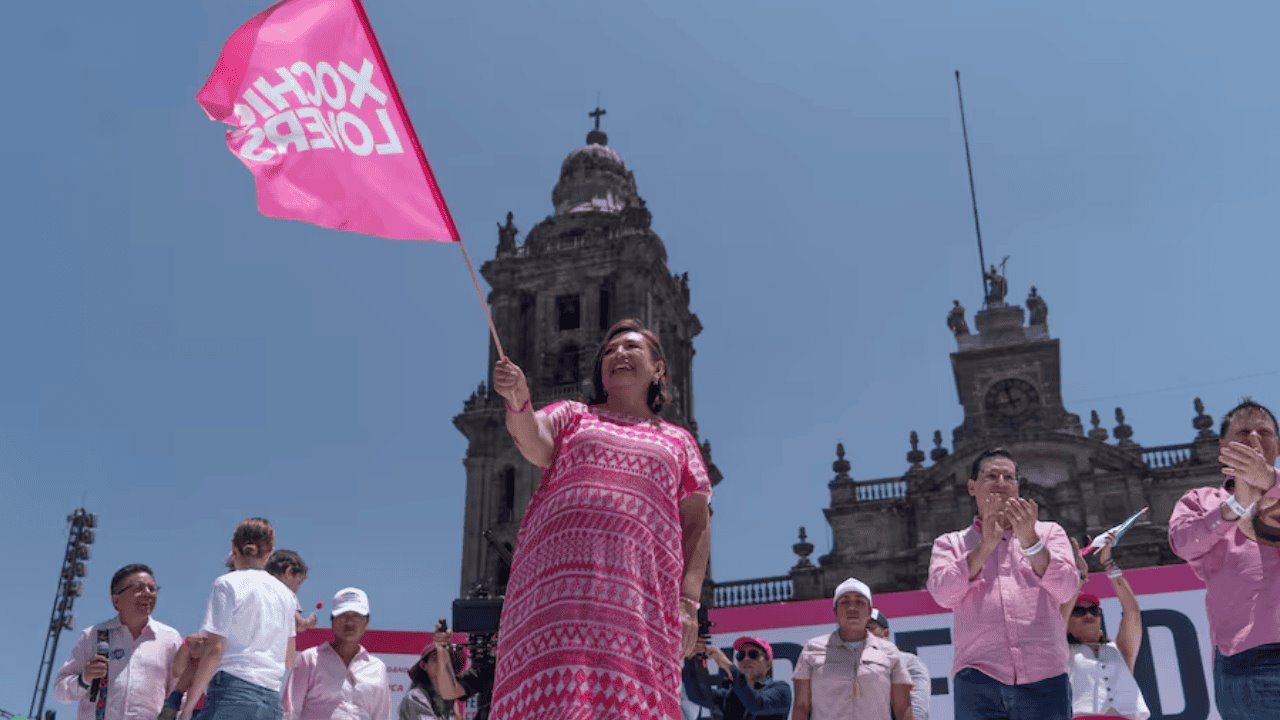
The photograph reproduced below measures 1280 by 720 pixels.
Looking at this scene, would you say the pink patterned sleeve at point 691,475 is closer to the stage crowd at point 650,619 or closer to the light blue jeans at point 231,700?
the stage crowd at point 650,619

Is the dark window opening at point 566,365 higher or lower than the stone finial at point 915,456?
higher

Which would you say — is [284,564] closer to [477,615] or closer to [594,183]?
[477,615]

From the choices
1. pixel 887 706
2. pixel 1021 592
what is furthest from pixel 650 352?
pixel 887 706

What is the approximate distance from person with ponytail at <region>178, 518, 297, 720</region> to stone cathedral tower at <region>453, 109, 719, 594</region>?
1011 inches

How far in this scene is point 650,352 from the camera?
166 inches

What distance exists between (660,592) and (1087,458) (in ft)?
96.7

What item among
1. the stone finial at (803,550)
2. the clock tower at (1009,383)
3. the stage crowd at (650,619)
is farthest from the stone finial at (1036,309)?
the stage crowd at (650,619)

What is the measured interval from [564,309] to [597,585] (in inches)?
1333

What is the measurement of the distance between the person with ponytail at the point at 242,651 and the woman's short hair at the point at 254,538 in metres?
0.14

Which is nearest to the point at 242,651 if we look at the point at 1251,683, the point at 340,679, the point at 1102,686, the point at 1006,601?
the point at 340,679

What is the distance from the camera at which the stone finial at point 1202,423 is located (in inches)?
1204

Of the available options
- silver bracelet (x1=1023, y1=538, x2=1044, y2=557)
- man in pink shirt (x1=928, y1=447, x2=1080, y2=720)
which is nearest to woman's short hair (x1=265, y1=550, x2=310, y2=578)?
man in pink shirt (x1=928, y1=447, x2=1080, y2=720)

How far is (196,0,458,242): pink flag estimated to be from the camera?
178 inches

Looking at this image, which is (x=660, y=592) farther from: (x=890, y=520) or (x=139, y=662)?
(x=890, y=520)
